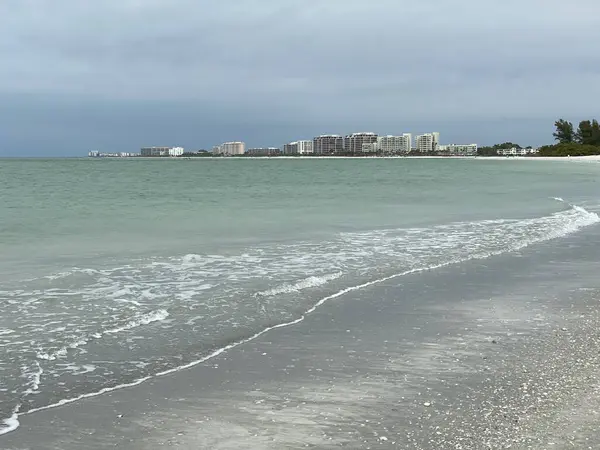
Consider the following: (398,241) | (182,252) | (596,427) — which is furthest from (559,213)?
(596,427)

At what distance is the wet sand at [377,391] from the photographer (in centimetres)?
415

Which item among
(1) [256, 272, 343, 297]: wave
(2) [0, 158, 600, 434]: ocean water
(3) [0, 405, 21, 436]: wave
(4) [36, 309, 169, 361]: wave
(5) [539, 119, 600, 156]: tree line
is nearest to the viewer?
(3) [0, 405, 21, 436]: wave

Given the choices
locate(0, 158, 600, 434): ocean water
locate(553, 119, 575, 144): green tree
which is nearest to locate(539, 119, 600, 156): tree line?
locate(553, 119, 575, 144): green tree

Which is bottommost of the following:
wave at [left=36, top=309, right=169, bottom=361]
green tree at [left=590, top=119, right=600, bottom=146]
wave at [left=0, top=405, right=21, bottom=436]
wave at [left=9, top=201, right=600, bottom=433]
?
wave at [left=9, top=201, right=600, bottom=433]

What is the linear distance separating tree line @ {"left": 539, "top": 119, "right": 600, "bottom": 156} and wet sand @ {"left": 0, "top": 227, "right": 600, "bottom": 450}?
470ft

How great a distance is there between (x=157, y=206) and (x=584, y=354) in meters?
22.6

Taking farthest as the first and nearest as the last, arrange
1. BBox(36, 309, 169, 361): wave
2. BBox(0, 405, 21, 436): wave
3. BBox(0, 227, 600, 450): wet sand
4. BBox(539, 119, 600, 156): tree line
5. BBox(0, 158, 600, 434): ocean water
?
BBox(539, 119, 600, 156): tree line
BBox(36, 309, 169, 361): wave
BBox(0, 158, 600, 434): ocean water
BBox(0, 405, 21, 436): wave
BBox(0, 227, 600, 450): wet sand

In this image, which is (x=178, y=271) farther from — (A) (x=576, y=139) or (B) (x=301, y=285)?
(A) (x=576, y=139)

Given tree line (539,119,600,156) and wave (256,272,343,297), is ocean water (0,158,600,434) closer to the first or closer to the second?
wave (256,272,343,297)

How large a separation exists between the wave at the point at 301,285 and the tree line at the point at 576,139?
140844 millimetres

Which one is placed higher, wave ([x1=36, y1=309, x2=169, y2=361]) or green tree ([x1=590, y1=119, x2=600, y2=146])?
green tree ([x1=590, y1=119, x2=600, y2=146])

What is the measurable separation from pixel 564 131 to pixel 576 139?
367 cm

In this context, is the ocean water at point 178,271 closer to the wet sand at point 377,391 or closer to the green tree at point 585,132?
the wet sand at point 377,391

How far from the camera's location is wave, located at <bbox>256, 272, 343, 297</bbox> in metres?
8.98
